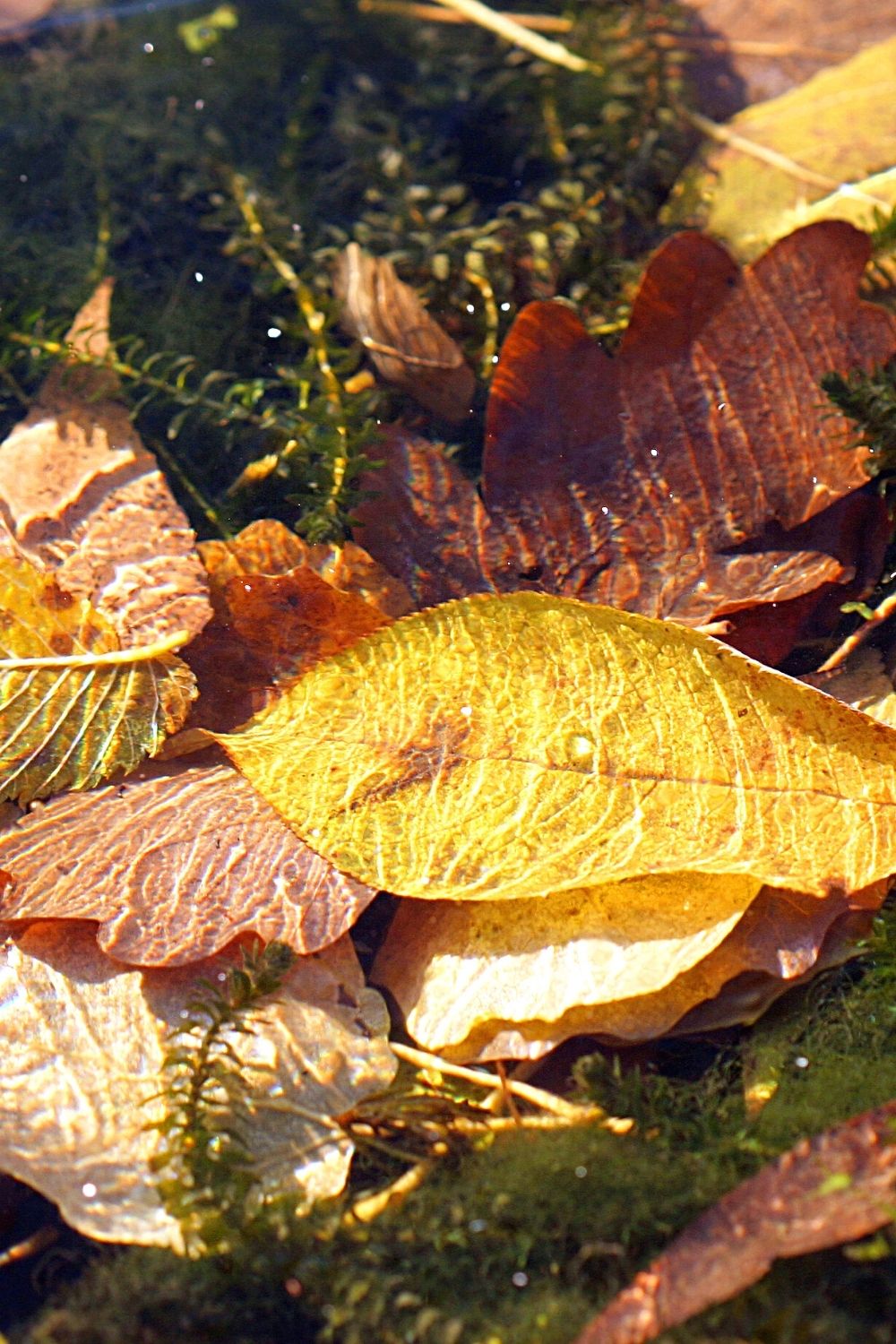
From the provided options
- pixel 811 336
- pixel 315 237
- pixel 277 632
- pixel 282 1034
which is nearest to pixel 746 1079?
pixel 282 1034

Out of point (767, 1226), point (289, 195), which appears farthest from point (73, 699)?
point (289, 195)

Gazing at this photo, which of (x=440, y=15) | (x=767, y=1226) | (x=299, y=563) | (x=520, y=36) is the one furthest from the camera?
(x=440, y=15)

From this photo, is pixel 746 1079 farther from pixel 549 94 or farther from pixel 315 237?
pixel 549 94

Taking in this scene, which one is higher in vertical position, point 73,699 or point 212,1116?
point 73,699

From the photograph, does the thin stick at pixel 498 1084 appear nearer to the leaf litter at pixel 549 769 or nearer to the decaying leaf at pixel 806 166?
the leaf litter at pixel 549 769

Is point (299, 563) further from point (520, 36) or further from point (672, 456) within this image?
point (520, 36)

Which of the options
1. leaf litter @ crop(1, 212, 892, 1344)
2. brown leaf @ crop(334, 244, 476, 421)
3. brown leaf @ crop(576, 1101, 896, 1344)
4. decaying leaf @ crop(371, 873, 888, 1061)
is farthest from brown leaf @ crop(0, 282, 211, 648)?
brown leaf @ crop(576, 1101, 896, 1344)
